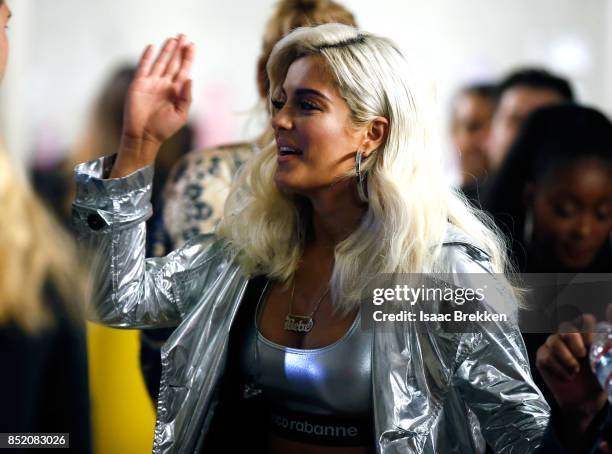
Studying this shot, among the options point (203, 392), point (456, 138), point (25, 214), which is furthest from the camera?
point (456, 138)

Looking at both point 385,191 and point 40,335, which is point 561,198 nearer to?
point 385,191

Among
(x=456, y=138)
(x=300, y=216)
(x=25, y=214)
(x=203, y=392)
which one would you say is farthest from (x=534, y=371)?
(x=456, y=138)

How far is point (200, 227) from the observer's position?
8.13 ft

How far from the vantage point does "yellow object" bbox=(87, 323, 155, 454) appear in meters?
2.79

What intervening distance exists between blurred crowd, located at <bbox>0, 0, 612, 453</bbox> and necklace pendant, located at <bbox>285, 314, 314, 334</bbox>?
46 centimetres

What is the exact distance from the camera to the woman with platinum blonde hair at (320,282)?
5.73 feet

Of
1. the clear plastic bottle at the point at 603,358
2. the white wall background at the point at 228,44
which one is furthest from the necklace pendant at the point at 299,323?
the white wall background at the point at 228,44

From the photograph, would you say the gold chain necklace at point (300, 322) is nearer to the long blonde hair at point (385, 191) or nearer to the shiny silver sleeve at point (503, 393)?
the long blonde hair at point (385, 191)

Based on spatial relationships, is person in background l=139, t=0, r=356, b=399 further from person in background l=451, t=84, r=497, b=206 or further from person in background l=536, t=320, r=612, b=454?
person in background l=451, t=84, r=497, b=206

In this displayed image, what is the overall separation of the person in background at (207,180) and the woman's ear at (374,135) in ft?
1.87

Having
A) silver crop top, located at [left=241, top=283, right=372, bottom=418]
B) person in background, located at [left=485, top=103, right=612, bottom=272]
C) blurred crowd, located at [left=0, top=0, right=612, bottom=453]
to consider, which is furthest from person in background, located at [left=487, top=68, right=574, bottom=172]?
silver crop top, located at [left=241, top=283, right=372, bottom=418]

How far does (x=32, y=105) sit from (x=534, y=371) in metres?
3.26

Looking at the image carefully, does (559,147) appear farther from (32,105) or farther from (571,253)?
(32,105)

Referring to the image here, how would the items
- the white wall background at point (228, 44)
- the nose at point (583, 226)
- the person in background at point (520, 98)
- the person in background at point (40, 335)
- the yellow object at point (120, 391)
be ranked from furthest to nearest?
the white wall background at point (228, 44)
the person in background at point (520, 98)
the yellow object at point (120, 391)
the nose at point (583, 226)
the person in background at point (40, 335)
